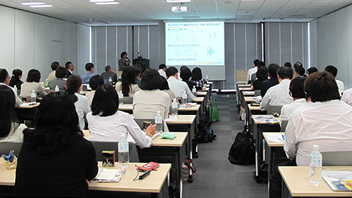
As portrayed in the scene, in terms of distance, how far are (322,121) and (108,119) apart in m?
1.75

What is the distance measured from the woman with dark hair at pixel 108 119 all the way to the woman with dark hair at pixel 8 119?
23.9 inches

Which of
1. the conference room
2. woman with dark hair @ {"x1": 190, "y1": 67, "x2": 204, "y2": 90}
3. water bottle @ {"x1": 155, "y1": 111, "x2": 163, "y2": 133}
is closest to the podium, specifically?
→ the conference room

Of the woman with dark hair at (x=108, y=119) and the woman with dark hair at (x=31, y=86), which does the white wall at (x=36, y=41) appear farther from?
the woman with dark hair at (x=108, y=119)

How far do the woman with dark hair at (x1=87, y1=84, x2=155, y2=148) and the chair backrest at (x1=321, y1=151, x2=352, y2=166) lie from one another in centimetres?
155

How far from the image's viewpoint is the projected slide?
13797 mm

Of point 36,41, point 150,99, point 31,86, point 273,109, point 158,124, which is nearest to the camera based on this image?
point 158,124

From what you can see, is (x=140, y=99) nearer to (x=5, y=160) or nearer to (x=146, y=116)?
(x=146, y=116)

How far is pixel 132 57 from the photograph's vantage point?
15.9 metres

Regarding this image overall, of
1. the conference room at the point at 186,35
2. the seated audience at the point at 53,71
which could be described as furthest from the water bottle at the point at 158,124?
the seated audience at the point at 53,71

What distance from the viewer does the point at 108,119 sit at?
111 inches

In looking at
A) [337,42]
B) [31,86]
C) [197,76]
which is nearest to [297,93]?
[197,76]

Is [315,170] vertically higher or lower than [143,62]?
lower

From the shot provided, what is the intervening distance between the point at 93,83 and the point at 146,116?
4.64ft

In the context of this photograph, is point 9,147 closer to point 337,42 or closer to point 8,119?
point 8,119
